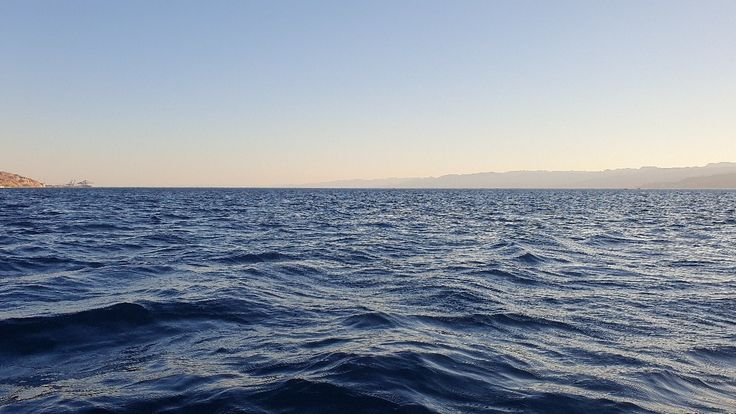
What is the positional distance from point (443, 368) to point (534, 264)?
41.1 feet

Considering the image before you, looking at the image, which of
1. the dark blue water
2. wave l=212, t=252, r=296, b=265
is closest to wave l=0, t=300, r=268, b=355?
the dark blue water

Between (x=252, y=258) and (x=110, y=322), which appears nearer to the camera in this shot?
(x=110, y=322)

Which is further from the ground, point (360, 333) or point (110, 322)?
point (110, 322)

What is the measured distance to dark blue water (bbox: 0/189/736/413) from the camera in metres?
6.60

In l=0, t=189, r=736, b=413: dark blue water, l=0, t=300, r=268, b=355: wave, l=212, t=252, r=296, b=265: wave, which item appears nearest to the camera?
l=0, t=189, r=736, b=413: dark blue water

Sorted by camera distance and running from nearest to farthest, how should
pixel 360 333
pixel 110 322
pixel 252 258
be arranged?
pixel 360 333, pixel 110 322, pixel 252 258

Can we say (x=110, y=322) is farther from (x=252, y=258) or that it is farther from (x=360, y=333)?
(x=252, y=258)

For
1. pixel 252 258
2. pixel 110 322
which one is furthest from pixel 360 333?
pixel 252 258

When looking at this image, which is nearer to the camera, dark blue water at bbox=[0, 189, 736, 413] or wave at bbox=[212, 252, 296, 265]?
dark blue water at bbox=[0, 189, 736, 413]

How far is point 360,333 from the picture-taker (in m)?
9.54

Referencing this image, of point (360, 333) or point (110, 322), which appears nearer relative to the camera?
point (360, 333)

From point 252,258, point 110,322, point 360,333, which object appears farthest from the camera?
point 252,258

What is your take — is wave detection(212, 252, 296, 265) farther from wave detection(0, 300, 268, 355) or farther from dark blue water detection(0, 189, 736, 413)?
wave detection(0, 300, 268, 355)

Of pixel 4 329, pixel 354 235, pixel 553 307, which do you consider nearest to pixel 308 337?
pixel 4 329
